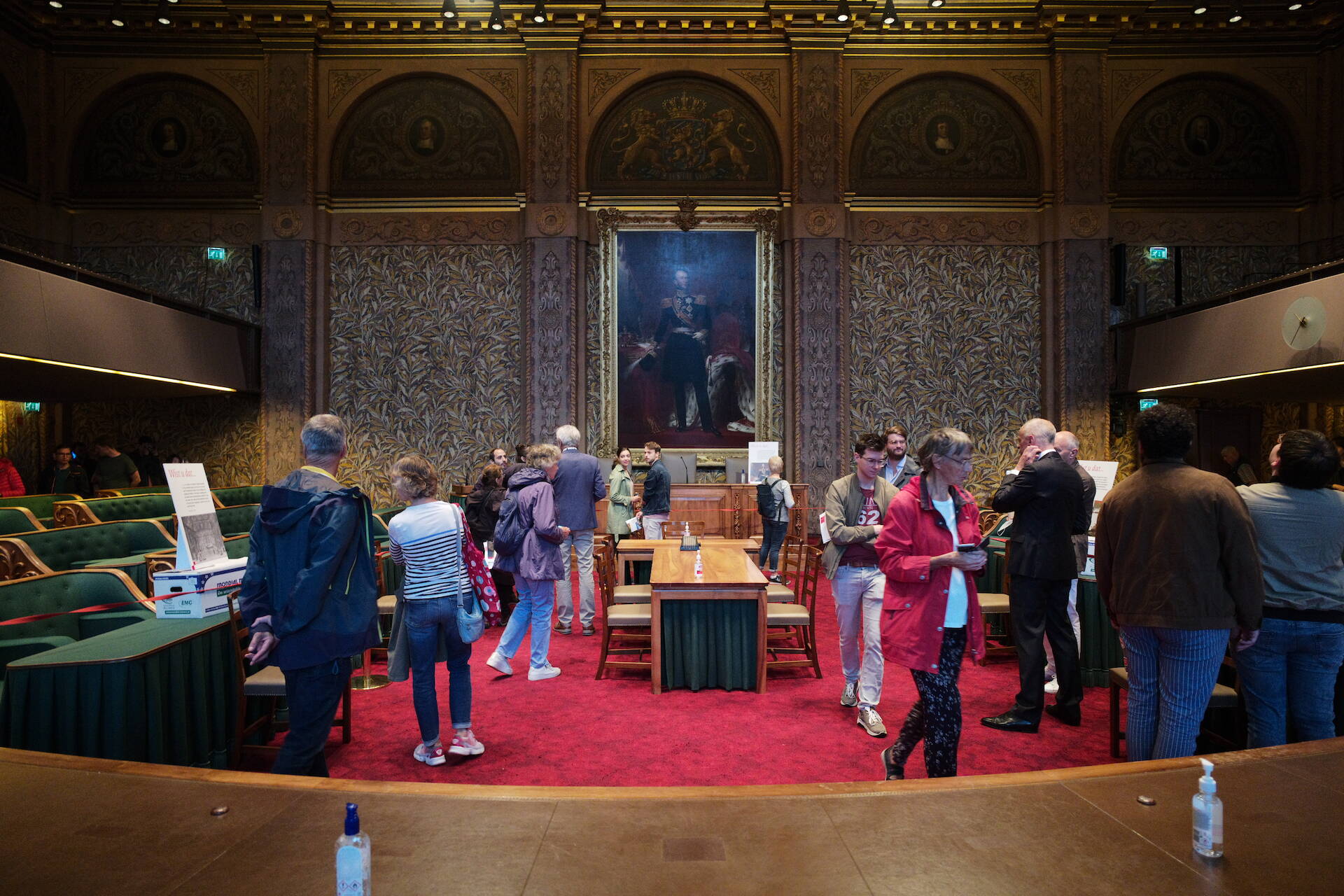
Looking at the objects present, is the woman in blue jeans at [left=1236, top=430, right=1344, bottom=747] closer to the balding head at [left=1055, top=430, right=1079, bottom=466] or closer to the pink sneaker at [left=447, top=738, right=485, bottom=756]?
the balding head at [left=1055, top=430, right=1079, bottom=466]

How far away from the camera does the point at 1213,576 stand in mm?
2744

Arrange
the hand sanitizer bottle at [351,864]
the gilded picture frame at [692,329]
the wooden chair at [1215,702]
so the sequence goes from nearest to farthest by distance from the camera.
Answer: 1. the hand sanitizer bottle at [351,864]
2. the wooden chair at [1215,702]
3. the gilded picture frame at [692,329]

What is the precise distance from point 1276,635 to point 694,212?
994 centimetres

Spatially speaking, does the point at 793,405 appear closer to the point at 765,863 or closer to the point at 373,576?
the point at 373,576

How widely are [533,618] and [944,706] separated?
9.89ft

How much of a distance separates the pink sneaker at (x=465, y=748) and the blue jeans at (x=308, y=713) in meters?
1.04

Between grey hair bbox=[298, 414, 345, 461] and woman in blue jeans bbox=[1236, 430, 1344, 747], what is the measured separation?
3.50 meters

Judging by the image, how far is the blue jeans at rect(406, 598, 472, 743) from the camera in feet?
11.9

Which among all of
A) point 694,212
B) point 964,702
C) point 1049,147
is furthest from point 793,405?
point 964,702

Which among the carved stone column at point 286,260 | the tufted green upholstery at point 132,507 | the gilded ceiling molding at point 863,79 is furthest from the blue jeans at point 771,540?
the gilded ceiling molding at point 863,79

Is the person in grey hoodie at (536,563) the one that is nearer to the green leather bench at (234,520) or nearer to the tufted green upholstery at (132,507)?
the green leather bench at (234,520)

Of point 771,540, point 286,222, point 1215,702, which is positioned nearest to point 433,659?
point 1215,702

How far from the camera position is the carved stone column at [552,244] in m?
11.4

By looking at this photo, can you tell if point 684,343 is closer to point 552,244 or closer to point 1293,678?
point 552,244
